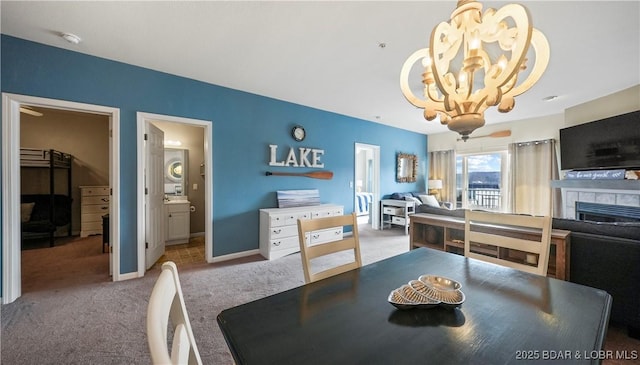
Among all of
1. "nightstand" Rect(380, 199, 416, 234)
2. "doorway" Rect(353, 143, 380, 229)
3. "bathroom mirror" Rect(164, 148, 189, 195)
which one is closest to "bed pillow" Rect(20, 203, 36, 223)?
"bathroom mirror" Rect(164, 148, 189, 195)

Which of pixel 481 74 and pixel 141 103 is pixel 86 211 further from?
pixel 481 74

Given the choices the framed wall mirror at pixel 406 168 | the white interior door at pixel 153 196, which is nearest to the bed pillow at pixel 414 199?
the framed wall mirror at pixel 406 168

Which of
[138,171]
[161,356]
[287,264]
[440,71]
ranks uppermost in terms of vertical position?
[440,71]

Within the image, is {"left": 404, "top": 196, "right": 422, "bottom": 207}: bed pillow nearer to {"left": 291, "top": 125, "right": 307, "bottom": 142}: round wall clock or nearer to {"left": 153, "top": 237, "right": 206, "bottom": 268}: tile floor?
{"left": 291, "top": 125, "right": 307, "bottom": 142}: round wall clock

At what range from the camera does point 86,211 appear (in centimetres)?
472

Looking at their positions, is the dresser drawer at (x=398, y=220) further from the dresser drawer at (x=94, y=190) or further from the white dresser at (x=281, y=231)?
the dresser drawer at (x=94, y=190)

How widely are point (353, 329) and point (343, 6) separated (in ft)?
6.91

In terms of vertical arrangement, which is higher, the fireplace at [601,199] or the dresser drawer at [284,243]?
the fireplace at [601,199]

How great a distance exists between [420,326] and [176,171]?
525 cm

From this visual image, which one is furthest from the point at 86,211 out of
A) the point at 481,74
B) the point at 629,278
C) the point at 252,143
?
the point at 629,278

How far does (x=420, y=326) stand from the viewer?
0.83 meters

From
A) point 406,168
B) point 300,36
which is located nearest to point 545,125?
point 406,168

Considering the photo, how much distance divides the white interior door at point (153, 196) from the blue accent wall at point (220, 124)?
0.50ft

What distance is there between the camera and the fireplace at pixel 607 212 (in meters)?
3.28
